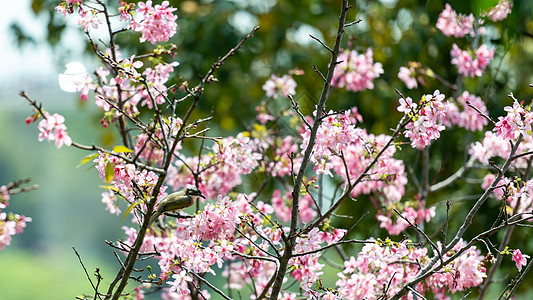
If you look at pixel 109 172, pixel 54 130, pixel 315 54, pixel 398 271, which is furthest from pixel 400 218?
pixel 315 54

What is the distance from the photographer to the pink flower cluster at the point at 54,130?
3.36 feet

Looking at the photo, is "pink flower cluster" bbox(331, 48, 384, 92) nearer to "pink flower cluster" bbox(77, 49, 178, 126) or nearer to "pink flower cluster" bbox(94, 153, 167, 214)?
"pink flower cluster" bbox(77, 49, 178, 126)

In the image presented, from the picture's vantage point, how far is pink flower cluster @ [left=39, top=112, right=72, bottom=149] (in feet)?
3.36

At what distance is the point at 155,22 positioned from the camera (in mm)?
1428

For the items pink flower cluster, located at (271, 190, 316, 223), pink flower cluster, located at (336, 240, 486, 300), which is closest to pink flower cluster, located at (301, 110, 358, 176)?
pink flower cluster, located at (336, 240, 486, 300)

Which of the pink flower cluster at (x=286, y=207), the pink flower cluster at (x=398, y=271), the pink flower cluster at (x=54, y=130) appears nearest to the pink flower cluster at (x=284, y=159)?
the pink flower cluster at (x=286, y=207)

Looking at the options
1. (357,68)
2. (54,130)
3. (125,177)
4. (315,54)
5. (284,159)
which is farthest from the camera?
(315,54)

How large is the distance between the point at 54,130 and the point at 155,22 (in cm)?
48

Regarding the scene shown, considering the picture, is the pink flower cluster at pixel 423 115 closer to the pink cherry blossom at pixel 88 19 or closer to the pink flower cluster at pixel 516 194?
the pink flower cluster at pixel 516 194

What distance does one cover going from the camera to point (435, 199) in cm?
290

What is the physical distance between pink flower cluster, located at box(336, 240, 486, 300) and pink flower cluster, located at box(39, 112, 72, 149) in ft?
2.35

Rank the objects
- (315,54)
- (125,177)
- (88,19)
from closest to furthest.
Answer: (125,177)
(88,19)
(315,54)

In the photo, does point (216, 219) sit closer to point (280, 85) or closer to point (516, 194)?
point (516, 194)

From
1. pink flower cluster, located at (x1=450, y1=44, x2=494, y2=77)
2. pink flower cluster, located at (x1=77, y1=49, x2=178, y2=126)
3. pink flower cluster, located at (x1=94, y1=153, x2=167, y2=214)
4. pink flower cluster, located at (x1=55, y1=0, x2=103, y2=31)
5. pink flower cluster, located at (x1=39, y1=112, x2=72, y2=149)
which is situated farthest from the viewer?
pink flower cluster, located at (x1=450, y1=44, x2=494, y2=77)
